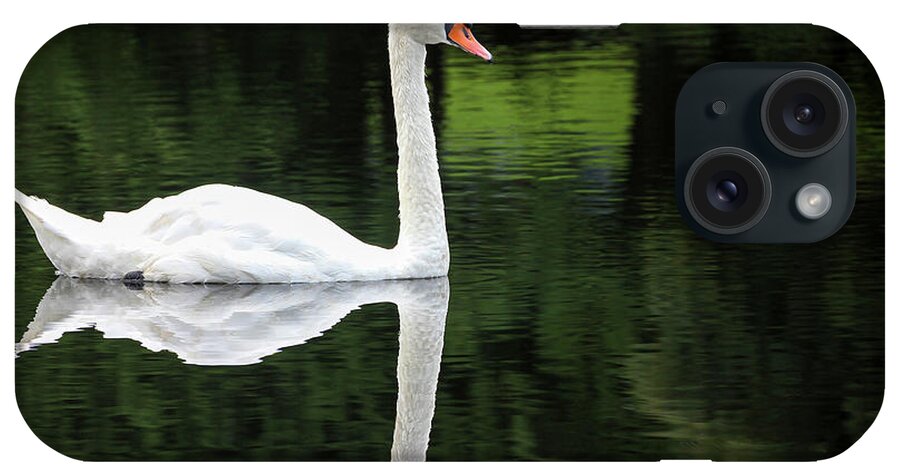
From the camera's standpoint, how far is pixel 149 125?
7016 millimetres

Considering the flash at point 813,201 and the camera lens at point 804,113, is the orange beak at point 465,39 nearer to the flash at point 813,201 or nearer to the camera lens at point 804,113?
the camera lens at point 804,113

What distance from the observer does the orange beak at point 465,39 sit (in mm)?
6922

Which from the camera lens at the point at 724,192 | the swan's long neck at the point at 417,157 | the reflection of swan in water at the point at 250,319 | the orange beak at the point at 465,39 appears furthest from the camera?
the swan's long neck at the point at 417,157

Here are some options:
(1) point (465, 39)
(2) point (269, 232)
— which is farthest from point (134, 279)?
(1) point (465, 39)

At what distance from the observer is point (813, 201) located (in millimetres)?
7004

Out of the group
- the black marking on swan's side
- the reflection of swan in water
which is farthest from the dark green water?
the black marking on swan's side

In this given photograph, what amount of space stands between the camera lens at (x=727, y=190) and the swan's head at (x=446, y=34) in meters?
0.92

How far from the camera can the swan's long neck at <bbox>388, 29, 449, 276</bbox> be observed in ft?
23.7

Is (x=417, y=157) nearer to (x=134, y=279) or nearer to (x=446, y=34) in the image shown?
(x=446, y=34)

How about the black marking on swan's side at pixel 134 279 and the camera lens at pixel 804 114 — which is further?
the black marking on swan's side at pixel 134 279

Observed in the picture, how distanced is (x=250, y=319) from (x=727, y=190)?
1.92 metres

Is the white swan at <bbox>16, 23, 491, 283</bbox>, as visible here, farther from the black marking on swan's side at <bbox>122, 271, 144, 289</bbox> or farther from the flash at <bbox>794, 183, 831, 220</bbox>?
the flash at <bbox>794, 183, 831, 220</bbox>

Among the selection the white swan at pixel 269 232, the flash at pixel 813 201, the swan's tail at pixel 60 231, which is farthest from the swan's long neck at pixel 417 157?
the flash at pixel 813 201

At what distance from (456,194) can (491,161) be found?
10.2 inches
